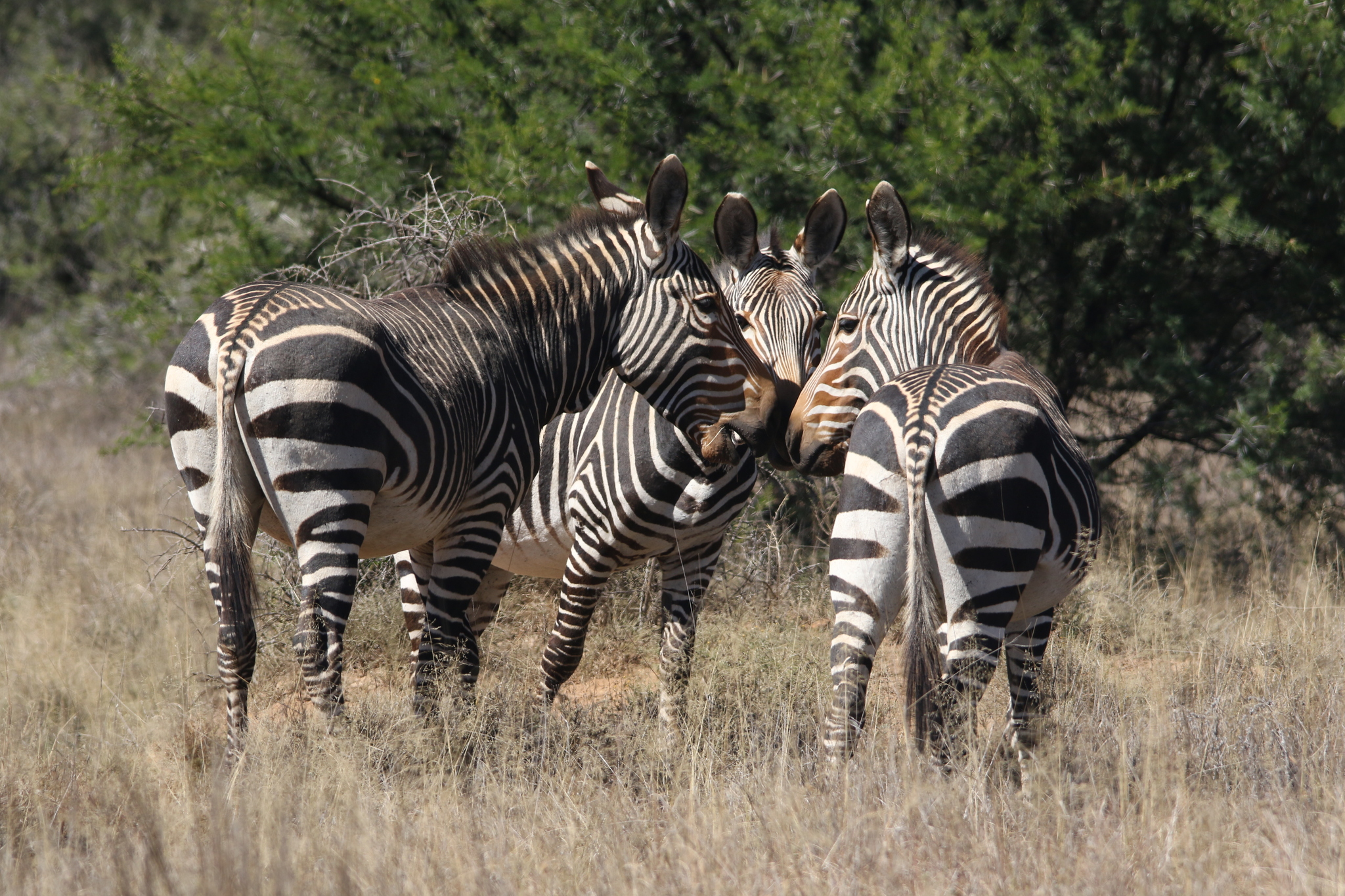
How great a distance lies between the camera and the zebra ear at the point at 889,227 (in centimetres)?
459

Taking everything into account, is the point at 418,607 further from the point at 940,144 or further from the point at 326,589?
the point at 940,144

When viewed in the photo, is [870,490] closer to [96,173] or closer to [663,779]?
[663,779]

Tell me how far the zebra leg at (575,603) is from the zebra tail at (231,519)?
5.30 ft

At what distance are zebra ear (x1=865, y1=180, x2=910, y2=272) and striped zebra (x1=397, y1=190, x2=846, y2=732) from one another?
2.06ft

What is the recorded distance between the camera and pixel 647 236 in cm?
454

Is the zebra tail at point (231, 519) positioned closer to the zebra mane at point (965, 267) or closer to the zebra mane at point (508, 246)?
the zebra mane at point (508, 246)

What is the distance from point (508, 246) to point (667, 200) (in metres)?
0.73

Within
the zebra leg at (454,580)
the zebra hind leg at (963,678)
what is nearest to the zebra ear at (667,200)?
the zebra leg at (454,580)

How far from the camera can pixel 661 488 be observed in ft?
15.7

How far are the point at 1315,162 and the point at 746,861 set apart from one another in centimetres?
644

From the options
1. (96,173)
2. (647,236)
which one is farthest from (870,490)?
(96,173)

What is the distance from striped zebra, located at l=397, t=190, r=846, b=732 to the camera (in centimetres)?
482

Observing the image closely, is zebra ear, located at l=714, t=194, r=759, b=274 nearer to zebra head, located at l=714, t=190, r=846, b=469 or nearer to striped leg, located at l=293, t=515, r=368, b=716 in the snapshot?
zebra head, located at l=714, t=190, r=846, b=469

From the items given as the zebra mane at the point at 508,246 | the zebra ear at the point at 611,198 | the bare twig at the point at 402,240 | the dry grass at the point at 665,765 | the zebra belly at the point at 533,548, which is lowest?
the dry grass at the point at 665,765
